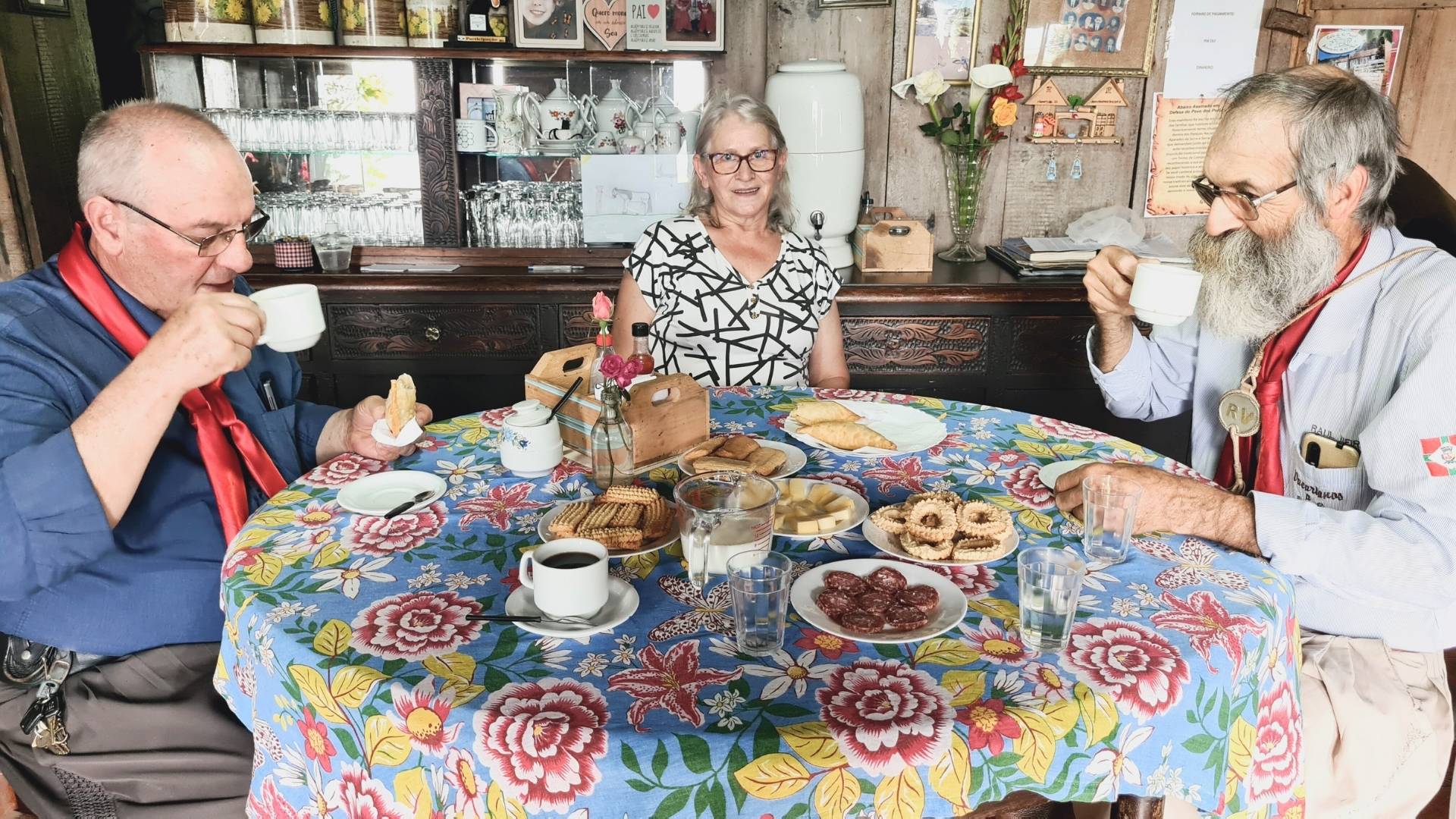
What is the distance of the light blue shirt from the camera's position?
5.09 ft

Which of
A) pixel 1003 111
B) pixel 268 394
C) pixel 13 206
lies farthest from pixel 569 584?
pixel 13 206

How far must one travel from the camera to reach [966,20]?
12.3ft

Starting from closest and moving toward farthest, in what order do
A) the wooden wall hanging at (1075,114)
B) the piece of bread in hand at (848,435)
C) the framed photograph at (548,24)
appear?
the piece of bread in hand at (848,435)
the framed photograph at (548,24)
the wooden wall hanging at (1075,114)

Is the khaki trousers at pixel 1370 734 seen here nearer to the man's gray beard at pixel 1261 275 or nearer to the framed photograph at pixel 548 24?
the man's gray beard at pixel 1261 275

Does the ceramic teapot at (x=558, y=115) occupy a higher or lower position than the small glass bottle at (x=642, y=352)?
higher

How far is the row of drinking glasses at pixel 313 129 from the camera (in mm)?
3645

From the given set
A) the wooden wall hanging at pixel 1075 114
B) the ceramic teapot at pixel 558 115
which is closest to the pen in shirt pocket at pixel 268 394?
the ceramic teapot at pixel 558 115

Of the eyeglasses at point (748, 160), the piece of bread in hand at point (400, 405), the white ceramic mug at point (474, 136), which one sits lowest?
the piece of bread in hand at point (400, 405)

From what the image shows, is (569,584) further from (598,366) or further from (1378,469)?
(1378,469)

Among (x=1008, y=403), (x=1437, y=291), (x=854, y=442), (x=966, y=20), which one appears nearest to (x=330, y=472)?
(x=854, y=442)

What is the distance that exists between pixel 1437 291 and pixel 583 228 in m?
2.75

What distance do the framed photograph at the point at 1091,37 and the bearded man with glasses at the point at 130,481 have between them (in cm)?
295

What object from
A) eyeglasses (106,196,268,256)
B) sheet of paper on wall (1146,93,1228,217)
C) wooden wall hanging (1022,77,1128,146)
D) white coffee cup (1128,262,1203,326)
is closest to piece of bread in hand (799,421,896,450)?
white coffee cup (1128,262,1203,326)

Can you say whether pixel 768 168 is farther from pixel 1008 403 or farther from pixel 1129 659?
pixel 1129 659
